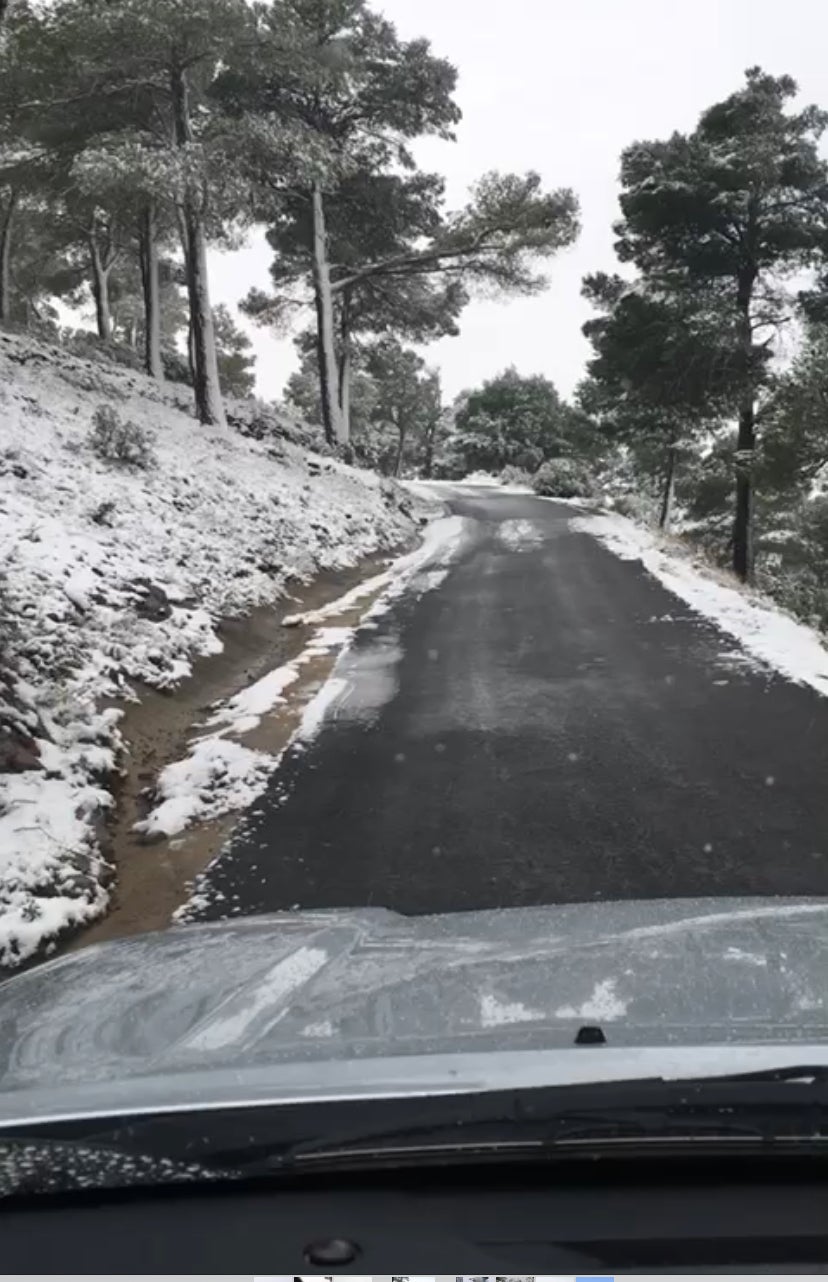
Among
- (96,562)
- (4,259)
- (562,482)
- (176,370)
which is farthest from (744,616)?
(4,259)

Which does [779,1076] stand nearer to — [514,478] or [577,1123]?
[577,1123]

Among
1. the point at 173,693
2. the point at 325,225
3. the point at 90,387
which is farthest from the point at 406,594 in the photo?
the point at 325,225

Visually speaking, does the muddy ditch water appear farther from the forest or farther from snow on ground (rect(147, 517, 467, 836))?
the forest

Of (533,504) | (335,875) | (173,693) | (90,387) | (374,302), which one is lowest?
(335,875)

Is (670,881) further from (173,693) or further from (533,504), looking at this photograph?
(533,504)

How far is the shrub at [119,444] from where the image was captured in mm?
15117

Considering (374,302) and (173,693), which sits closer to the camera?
(173,693)

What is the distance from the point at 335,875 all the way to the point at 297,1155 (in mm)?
3899

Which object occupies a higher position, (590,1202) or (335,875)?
(590,1202)

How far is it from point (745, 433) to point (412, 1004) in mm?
21802

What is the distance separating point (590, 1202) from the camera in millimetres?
1530

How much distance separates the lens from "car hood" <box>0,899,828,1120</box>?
1.74 m

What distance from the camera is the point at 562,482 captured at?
103 feet


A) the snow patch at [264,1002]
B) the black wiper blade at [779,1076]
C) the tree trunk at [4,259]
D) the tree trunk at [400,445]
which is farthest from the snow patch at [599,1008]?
the tree trunk at [400,445]
